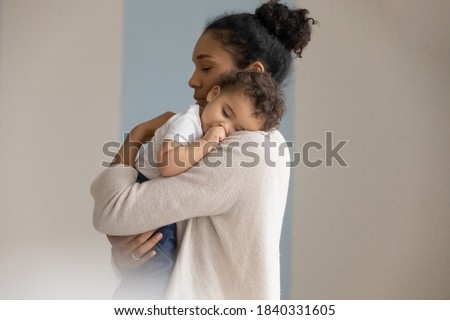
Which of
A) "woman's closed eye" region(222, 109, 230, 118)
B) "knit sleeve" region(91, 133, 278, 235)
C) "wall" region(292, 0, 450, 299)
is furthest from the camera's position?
"wall" region(292, 0, 450, 299)

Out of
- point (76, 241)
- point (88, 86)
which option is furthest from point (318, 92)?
point (76, 241)

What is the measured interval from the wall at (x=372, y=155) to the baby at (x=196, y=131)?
1.00m

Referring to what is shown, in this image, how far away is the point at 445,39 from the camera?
1.93 m

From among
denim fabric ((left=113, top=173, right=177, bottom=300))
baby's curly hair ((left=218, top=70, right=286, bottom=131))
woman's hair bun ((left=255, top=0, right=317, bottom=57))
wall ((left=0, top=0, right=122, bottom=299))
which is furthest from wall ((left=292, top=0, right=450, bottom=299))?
denim fabric ((left=113, top=173, right=177, bottom=300))

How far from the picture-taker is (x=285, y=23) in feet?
4.08

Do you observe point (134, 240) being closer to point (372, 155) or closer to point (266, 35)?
point (266, 35)

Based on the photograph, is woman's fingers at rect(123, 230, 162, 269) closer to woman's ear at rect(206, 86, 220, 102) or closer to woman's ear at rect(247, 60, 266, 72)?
woman's ear at rect(206, 86, 220, 102)

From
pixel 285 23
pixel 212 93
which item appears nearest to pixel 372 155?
pixel 285 23

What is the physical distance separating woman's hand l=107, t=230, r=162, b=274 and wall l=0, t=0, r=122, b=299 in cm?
99

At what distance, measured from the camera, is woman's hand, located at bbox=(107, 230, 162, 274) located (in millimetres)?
1036

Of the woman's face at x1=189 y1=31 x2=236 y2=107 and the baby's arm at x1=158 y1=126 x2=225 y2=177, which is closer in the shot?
the baby's arm at x1=158 y1=126 x2=225 y2=177

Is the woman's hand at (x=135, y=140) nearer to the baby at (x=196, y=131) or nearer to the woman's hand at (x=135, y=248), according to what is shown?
the baby at (x=196, y=131)

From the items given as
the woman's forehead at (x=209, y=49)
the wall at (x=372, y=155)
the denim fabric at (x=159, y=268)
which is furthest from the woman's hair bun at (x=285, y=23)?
the wall at (x=372, y=155)

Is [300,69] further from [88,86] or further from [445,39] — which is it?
[88,86]
